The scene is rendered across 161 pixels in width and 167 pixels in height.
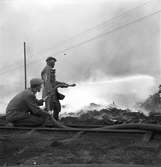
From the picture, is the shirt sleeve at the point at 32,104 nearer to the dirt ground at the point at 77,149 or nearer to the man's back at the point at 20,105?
the man's back at the point at 20,105

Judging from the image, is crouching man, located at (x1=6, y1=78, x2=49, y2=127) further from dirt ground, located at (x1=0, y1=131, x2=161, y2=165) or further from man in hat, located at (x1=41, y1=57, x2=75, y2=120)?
man in hat, located at (x1=41, y1=57, x2=75, y2=120)

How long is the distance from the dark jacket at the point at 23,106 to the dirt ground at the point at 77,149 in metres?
0.92

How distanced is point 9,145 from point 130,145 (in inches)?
85.4

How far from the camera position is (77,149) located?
254 inches

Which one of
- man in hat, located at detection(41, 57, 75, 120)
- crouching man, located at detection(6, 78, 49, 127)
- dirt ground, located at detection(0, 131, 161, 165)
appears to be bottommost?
dirt ground, located at detection(0, 131, 161, 165)

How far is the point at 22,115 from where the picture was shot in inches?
360

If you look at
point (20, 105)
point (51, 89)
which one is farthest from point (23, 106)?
point (51, 89)

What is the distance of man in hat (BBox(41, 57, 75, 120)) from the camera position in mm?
11234

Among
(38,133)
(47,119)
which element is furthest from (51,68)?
(38,133)

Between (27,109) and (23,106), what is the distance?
16 cm

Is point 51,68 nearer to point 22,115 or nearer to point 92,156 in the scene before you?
point 22,115

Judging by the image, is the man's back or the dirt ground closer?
the dirt ground

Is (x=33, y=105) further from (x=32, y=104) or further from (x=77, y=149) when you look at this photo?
(x=77, y=149)

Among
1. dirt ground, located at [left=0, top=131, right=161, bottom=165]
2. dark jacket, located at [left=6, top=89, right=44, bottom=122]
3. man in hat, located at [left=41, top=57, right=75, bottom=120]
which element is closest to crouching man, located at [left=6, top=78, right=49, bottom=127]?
dark jacket, located at [left=6, top=89, right=44, bottom=122]
